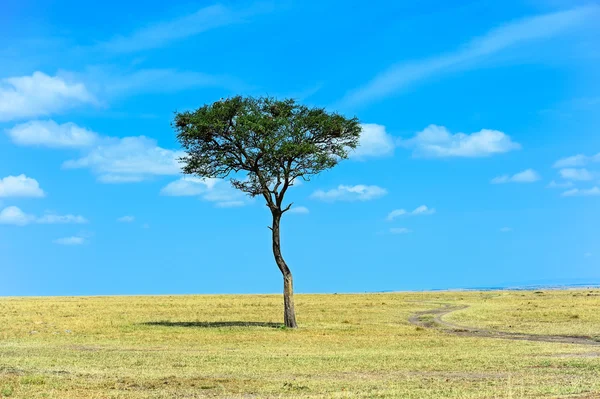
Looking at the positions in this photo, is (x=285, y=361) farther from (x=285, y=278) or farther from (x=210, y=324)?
(x=210, y=324)

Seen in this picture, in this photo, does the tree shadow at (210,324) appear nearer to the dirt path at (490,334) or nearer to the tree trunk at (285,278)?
the tree trunk at (285,278)

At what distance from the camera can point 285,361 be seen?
87.4ft

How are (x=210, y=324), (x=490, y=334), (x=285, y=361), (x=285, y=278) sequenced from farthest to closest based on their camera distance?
(x=210, y=324) → (x=285, y=278) → (x=490, y=334) → (x=285, y=361)

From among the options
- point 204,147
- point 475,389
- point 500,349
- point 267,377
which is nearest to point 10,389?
point 267,377

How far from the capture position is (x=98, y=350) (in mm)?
32094

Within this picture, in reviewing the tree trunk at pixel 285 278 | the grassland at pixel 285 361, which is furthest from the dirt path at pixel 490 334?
the tree trunk at pixel 285 278

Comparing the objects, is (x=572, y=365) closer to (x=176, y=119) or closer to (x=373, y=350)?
(x=373, y=350)

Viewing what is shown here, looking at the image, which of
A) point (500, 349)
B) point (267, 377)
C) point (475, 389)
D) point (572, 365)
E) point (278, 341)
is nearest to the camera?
point (475, 389)

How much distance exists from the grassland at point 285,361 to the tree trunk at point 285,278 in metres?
1.37

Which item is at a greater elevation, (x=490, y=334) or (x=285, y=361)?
(x=285, y=361)

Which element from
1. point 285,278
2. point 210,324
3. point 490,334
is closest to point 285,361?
point 490,334

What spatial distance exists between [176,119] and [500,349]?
27.1 meters

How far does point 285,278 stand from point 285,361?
64.7 ft

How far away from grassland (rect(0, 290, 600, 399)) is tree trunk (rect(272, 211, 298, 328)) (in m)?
1.37
